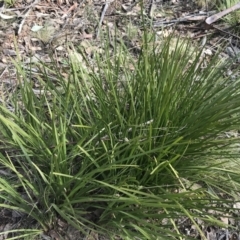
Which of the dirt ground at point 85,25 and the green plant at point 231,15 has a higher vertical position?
the green plant at point 231,15

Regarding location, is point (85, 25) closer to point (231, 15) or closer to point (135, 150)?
point (231, 15)

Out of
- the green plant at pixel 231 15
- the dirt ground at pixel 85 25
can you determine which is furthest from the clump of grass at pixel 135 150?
the green plant at pixel 231 15

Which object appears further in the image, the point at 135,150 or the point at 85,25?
the point at 85,25

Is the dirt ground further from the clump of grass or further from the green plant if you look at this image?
→ the clump of grass

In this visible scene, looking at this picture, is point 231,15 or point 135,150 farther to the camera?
point 231,15

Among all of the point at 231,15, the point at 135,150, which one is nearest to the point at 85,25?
the point at 231,15

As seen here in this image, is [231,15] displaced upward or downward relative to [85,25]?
upward

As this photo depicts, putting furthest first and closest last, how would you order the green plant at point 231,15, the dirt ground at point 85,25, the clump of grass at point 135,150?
the green plant at point 231,15 < the dirt ground at point 85,25 < the clump of grass at point 135,150

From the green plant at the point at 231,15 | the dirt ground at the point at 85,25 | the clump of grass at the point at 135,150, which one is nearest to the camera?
the clump of grass at the point at 135,150

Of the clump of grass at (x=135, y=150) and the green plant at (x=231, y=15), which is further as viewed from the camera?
the green plant at (x=231, y=15)

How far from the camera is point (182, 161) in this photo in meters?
1.35

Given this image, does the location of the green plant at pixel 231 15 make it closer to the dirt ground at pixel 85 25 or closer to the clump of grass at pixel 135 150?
the dirt ground at pixel 85 25

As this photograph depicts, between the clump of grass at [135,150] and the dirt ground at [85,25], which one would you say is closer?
the clump of grass at [135,150]

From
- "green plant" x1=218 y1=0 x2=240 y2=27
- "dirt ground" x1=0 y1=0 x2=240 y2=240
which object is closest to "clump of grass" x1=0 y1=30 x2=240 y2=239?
"dirt ground" x1=0 y1=0 x2=240 y2=240
